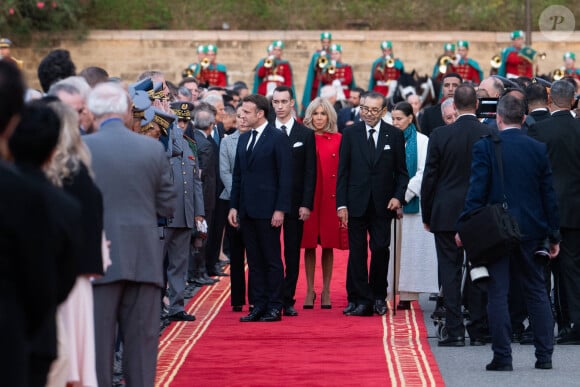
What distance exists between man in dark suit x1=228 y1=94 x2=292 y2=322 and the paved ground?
189 cm

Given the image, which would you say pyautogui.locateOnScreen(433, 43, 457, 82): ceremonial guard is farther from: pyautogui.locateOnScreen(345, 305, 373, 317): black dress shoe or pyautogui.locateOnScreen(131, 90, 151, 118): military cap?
pyautogui.locateOnScreen(131, 90, 151, 118): military cap

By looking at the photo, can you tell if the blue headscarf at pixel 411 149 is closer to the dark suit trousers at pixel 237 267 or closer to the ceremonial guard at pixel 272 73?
the dark suit trousers at pixel 237 267

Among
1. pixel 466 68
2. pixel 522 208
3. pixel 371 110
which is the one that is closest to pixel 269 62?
pixel 466 68

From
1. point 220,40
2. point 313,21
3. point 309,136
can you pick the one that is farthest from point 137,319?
point 313,21

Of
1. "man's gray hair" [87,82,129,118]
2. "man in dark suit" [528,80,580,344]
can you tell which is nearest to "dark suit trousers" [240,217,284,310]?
"man in dark suit" [528,80,580,344]

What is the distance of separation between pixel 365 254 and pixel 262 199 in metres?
1.27

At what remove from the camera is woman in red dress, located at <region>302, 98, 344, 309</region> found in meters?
14.7

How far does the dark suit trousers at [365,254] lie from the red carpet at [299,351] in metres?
0.27

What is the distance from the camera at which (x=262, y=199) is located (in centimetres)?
1357

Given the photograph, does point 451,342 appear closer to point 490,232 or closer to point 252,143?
point 490,232

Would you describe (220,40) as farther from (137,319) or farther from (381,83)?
(137,319)

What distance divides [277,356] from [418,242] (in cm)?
331

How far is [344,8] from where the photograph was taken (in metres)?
43.3

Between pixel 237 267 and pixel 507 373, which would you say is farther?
pixel 237 267
